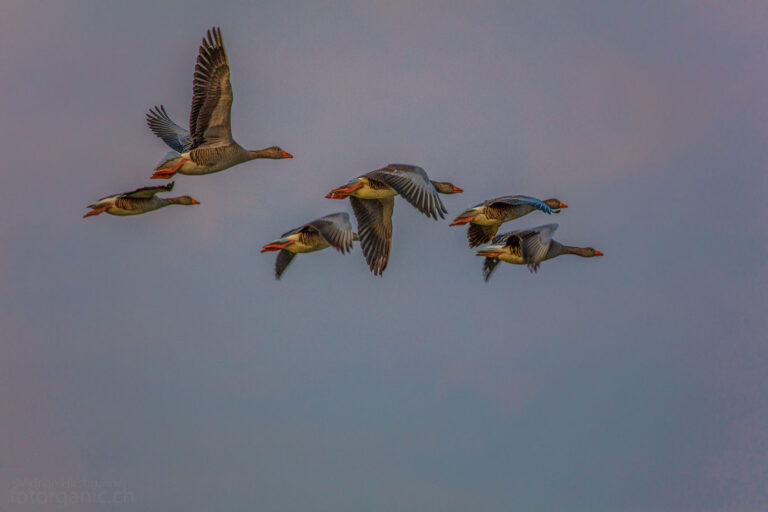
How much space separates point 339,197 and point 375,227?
3.61ft

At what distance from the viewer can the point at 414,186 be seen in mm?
23922

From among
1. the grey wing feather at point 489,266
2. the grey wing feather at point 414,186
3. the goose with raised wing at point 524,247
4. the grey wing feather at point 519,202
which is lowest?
the grey wing feather at point 489,266

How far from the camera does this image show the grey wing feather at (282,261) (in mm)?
27703

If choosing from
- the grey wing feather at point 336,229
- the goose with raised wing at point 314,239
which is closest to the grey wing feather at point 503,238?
the goose with raised wing at point 314,239

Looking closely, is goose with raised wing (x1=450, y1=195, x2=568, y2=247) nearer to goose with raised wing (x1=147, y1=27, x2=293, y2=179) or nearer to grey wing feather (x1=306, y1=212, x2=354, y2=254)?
grey wing feather (x1=306, y1=212, x2=354, y2=254)

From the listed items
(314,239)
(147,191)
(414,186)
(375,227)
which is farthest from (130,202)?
(414,186)

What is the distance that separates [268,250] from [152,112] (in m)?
8.48

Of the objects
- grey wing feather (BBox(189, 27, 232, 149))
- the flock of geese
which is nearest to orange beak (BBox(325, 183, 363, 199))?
the flock of geese

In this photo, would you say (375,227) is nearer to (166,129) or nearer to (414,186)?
(414,186)

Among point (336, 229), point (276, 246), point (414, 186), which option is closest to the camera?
point (414, 186)

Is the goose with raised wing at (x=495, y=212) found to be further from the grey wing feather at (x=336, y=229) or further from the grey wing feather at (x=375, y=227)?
the grey wing feather at (x=336, y=229)

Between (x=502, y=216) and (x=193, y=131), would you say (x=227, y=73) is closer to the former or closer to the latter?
(x=193, y=131)

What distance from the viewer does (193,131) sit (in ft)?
83.6

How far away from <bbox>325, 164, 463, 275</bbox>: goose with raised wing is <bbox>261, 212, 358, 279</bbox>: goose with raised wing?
44cm
